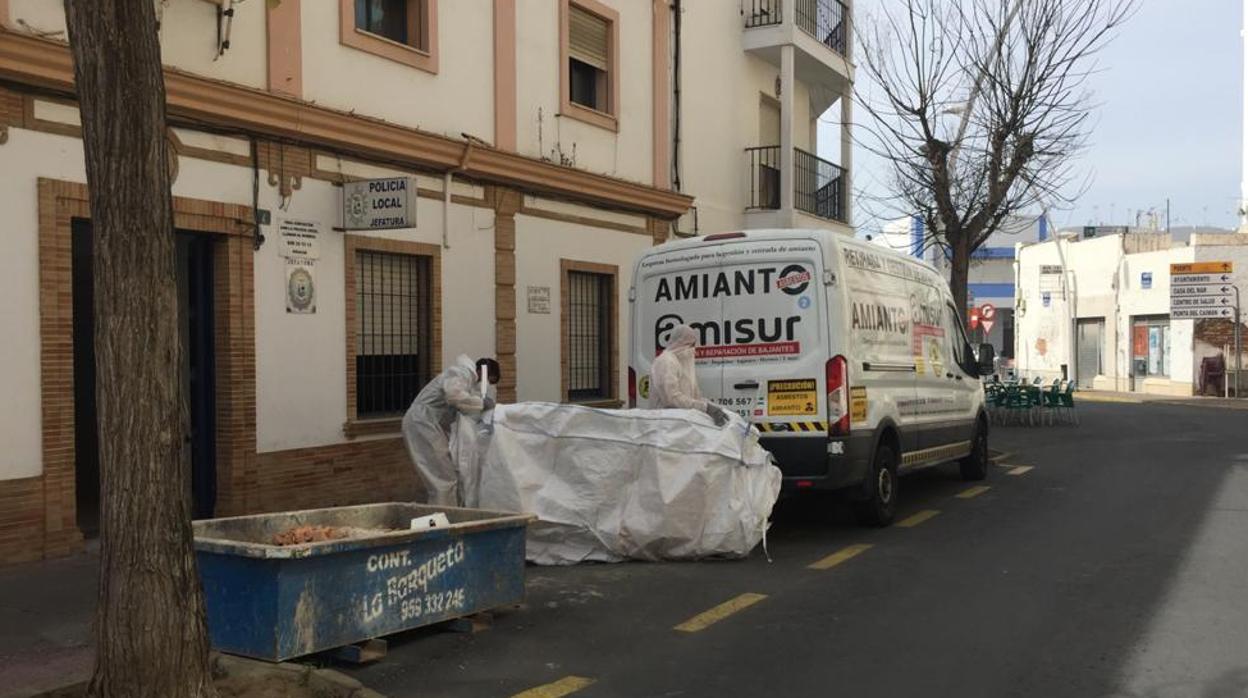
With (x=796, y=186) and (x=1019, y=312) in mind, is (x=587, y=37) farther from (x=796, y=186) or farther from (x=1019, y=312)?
(x=1019, y=312)

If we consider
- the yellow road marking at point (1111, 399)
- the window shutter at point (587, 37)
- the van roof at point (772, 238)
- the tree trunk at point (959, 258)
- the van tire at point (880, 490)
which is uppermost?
the window shutter at point (587, 37)

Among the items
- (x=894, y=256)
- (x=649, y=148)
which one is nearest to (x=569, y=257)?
(x=649, y=148)

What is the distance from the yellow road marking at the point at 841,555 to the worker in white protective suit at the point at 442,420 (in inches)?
111

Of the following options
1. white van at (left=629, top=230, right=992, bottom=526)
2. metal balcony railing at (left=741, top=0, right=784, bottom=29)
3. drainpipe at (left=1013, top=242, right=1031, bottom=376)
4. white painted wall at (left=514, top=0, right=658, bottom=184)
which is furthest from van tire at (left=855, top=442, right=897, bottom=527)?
drainpipe at (left=1013, top=242, right=1031, bottom=376)

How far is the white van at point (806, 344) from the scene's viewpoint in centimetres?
895

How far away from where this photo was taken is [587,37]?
14.3 metres

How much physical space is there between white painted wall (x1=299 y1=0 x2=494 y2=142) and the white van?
3221mm

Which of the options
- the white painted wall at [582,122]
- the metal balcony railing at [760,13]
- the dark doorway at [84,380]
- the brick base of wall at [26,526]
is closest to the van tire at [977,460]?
the white painted wall at [582,122]

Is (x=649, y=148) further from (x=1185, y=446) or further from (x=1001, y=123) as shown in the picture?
(x=1185, y=446)

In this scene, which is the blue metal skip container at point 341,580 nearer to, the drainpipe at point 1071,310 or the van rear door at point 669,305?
the van rear door at point 669,305

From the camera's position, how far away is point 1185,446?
56.0 ft

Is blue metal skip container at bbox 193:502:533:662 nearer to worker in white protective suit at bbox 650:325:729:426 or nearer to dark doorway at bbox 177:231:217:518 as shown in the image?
worker in white protective suit at bbox 650:325:729:426

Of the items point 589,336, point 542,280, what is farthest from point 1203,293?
point 542,280

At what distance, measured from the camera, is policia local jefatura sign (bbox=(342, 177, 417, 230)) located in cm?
1012
